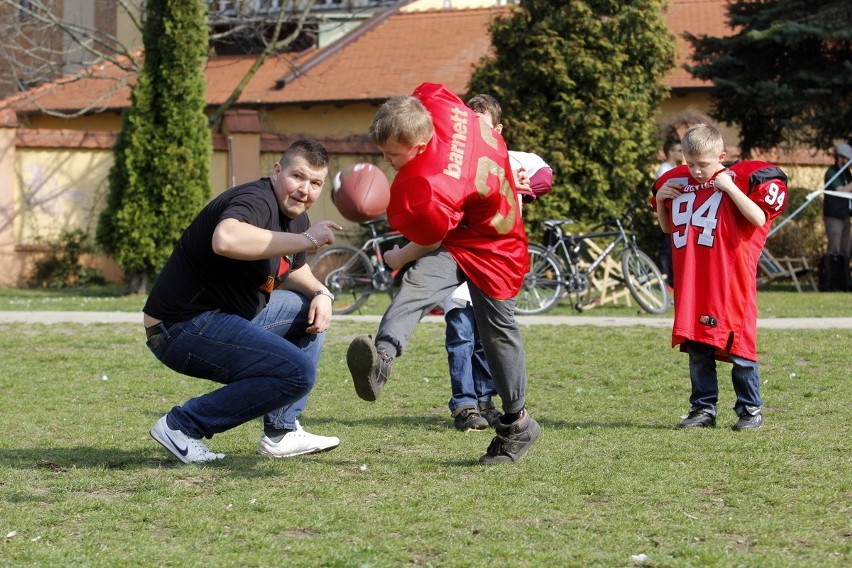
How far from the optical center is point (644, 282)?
13.0 meters

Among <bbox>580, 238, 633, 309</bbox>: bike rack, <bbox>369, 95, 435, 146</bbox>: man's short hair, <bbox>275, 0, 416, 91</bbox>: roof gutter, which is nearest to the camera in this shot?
<bbox>369, 95, 435, 146</bbox>: man's short hair

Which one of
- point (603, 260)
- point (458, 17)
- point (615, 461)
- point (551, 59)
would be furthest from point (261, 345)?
point (458, 17)

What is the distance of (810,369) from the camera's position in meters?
8.31

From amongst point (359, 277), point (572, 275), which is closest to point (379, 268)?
point (359, 277)

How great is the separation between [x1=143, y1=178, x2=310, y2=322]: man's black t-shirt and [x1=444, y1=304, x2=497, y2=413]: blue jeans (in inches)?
62.5

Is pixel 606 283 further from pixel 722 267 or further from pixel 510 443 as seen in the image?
pixel 510 443

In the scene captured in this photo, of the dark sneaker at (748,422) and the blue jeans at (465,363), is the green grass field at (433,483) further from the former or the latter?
the blue jeans at (465,363)

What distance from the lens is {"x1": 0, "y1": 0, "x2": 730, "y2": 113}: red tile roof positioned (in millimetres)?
23266

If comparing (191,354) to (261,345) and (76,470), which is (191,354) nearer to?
(261,345)

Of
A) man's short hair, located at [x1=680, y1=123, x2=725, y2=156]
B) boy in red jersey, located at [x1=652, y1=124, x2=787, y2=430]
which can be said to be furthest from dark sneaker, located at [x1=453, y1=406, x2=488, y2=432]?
man's short hair, located at [x1=680, y1=123, x2=725, y2=156]

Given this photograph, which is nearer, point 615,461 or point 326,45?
point 615,461

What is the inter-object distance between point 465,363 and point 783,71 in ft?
41.6

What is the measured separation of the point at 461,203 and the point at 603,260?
8981 mm

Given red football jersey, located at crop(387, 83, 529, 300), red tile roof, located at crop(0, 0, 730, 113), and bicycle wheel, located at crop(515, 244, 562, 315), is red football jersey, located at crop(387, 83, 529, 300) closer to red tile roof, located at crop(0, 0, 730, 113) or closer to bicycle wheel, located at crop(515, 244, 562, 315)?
bicycle wheel, located at crop(515, 244, 562, 315)
